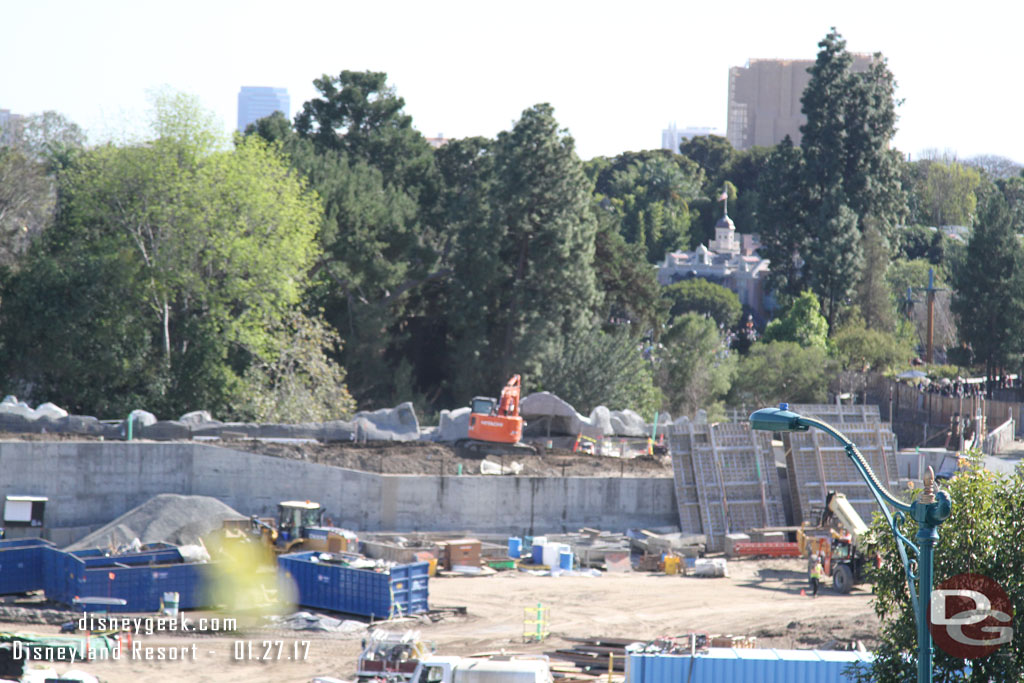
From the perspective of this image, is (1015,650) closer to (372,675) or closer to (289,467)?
(372,675)

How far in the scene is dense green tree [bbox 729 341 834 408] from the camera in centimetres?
5791

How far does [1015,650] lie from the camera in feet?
39.4

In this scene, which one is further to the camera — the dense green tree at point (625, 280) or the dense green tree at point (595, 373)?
the dense green tree at point (625, 280)

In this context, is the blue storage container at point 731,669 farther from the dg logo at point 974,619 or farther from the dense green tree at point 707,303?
the dense green tree at point 707,303

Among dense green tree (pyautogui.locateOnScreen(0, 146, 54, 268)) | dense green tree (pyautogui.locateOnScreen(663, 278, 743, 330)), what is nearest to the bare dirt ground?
dense green tree (pyautogui.locateOnScreen(0, 146, 54, 268))

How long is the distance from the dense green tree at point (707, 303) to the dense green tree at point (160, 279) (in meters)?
59.8

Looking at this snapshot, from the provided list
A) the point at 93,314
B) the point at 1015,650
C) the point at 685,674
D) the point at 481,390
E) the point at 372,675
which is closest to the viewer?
the point at 1015,650

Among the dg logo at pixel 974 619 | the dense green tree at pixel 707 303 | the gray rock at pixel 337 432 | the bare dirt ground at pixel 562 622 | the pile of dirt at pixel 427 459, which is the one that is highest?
the dense green tree at pixel 707 303

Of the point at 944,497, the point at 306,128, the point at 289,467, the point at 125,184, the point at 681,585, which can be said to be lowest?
the point at 681,585

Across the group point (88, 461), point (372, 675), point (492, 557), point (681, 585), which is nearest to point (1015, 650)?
point (372, 675)

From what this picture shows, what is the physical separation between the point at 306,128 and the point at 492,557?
43640 millimetres

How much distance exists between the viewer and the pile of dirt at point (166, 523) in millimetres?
31156

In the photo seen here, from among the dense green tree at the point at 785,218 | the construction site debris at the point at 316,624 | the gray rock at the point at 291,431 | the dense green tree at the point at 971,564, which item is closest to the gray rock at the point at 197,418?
the gray rock at the point at 291,431

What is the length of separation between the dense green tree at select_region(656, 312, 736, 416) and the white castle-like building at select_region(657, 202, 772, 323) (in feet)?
175
